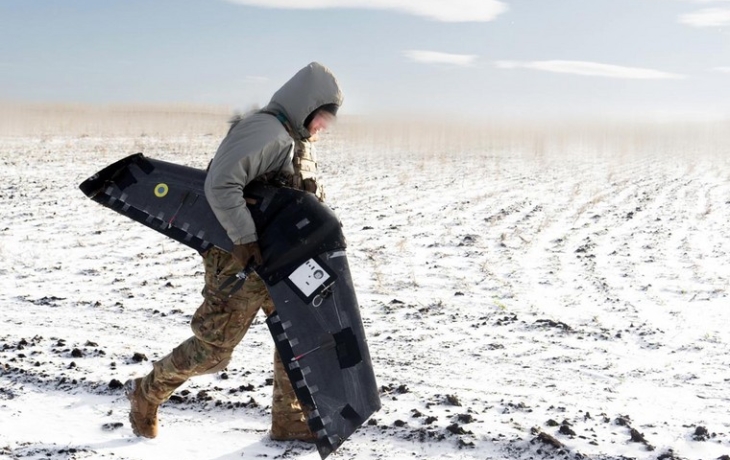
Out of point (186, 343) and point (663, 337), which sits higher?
point (186, 343)

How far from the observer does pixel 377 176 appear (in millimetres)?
16438

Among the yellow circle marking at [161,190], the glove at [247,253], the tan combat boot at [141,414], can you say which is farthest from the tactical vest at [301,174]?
the tan combat boot at [141,414]

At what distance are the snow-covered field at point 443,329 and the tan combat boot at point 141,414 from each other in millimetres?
99

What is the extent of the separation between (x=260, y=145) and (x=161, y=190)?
791mm

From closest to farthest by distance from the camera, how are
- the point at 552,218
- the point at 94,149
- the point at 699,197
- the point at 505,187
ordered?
1. the point at 552,218
2. the point at 699,197
3. the point at 505,187
4. the point at 94,149

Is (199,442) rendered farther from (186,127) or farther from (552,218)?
(186,127)

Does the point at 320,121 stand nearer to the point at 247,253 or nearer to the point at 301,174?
the point at 301,174

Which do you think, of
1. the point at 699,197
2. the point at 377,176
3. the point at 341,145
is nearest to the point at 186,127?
the point at 341,145

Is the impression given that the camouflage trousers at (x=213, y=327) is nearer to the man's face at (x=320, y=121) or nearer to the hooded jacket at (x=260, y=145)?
the hooded jacket at (x=260, y=145)

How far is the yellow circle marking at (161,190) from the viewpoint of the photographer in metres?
3.47

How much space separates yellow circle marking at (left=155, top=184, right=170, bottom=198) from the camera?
11.4 feet

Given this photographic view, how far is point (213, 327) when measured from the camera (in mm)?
3320

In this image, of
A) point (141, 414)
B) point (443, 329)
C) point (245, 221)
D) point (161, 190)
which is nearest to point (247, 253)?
point (245, 221)

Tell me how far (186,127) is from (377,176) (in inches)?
726
